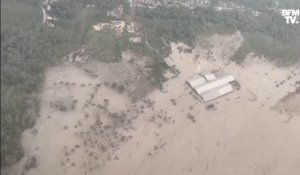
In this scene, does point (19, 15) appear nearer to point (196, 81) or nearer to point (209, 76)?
point (196, 81)

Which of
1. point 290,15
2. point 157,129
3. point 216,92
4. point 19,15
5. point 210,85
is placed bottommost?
point 157,129

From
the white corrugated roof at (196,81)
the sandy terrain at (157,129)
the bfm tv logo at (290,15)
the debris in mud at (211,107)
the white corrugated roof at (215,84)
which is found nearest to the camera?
the sandy terrain at (157,129)

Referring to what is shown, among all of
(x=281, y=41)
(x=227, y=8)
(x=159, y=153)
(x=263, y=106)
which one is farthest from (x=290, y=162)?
(x=227, y=8)

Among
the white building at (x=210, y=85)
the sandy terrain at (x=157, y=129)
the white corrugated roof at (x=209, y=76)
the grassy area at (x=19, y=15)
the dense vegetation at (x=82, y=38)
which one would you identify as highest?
the grassy area at (x=19, y=15)

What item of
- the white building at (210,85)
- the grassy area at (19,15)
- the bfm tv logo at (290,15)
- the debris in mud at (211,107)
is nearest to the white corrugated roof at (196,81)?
the white building at (210,85)

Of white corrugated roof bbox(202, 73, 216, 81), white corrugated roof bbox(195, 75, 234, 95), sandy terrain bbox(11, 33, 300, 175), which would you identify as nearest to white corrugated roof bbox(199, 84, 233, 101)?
white corrugated roof bbox(195, 75, 234, 95)

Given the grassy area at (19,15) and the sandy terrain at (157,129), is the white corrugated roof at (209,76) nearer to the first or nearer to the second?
the sandy terrain at (157,129)

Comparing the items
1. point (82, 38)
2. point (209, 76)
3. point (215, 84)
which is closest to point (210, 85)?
point (215, 84)
